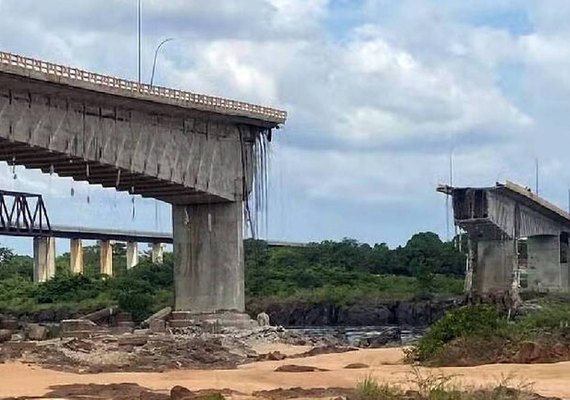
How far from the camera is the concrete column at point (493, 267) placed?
9650 cm

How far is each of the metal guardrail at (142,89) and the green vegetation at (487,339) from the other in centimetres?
2149

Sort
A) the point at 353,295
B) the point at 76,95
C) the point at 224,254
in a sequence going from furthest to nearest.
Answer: the point at 353,295
the point at 224,254
the point at 76,95

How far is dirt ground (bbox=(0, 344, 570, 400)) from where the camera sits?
95.8 ft

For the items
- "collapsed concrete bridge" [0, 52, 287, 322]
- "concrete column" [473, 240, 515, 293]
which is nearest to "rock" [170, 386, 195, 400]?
"collapsed concrete bridge" [0, 52, 287, 322]

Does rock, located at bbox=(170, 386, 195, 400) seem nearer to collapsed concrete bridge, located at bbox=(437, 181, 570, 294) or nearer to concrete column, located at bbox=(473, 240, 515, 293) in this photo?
collapsed concrete bridge, located at bbox=(437, 181, 570, 294)

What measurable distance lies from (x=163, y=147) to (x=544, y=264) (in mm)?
62665

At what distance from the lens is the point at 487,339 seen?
129 ft

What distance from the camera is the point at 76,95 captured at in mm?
54594

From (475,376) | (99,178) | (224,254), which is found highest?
(99,178)

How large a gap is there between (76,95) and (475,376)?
96.7 ft

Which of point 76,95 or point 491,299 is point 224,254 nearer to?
point 76,95

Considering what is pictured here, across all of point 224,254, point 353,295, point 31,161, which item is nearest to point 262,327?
point 224,254

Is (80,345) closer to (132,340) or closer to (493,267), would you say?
(132,340)

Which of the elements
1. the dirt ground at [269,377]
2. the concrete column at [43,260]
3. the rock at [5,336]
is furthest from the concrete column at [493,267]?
the dirt ground at [269,377]
